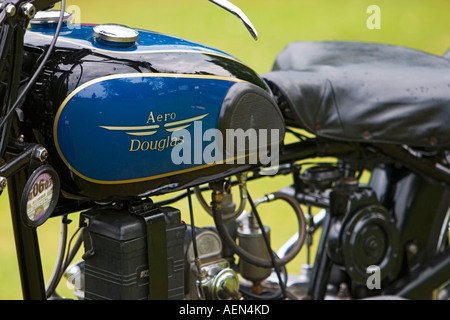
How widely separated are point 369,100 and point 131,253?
99cm

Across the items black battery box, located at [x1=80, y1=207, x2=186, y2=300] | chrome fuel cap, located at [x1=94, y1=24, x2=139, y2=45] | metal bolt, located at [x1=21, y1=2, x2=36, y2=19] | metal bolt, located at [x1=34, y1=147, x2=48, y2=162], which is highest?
metal bolt, located at [x1=21, y1=2, x2=36, y2=19]

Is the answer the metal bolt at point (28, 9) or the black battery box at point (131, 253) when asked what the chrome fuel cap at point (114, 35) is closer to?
the metal bolt at point (28, 9)

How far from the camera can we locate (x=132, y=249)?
212cm

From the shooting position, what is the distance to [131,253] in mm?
2117

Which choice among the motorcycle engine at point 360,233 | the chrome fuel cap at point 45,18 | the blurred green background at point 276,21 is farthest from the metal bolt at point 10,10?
the blurred green background at point 276,21

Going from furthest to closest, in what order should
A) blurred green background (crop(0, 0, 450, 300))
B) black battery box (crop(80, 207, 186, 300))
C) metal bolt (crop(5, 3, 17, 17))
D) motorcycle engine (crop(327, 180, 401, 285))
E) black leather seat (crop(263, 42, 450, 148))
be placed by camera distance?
blurred green background (crop(0, 0, 450, 300)) → motorcycle engine (crop(327, 180, 401, 285)) → black leather seat (crop(263, 42, 450, 148)) → black battery box (crop(80, 207, 186, 300)) → metal bolt (crop(5, 3, 17, 17))

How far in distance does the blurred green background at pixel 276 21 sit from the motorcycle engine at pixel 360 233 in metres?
4.26

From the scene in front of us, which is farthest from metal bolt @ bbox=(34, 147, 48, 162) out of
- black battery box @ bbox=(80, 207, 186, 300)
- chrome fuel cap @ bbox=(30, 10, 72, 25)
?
chrome fuel cap @ bbox=(30, 10, 72, 25)

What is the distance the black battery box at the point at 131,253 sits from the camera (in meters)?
2.12

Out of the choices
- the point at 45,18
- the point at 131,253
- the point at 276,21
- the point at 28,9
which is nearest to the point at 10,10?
the point at 28,9

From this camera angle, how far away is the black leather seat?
101 inches

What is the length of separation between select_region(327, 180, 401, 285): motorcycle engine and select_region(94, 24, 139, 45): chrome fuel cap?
1.06m

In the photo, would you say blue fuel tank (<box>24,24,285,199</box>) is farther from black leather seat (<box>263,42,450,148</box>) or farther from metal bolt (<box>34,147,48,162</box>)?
black leather seat (<box>263,42,450,148</box>)

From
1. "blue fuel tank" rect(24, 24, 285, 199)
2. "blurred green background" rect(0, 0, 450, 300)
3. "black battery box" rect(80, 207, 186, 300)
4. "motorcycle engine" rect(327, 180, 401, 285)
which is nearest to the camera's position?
"blue fuel tank" rect(24, 24, 285, 199)
